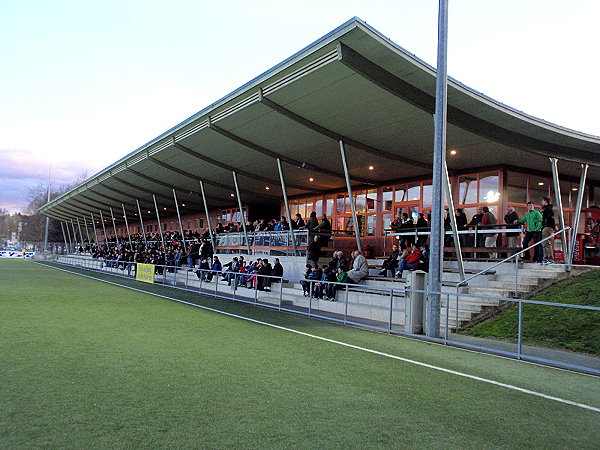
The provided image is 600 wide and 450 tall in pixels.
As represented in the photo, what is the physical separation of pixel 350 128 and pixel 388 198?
817 cm

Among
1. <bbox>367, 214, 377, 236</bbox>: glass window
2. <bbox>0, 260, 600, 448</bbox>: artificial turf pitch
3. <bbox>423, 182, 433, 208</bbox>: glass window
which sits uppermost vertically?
<bbox>423, 182, 433, 208</bbox>: glass window

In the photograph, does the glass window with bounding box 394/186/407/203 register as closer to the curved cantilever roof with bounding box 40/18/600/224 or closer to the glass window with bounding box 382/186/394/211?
the glass window with bounding box 382/186/394/211

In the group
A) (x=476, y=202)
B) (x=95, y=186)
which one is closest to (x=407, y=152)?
(x=476, y=202)

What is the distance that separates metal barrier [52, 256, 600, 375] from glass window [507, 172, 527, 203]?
812 centimetres

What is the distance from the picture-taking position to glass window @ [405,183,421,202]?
856 inches

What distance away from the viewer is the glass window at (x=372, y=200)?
2408cm

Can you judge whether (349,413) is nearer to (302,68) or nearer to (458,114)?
(302,68)

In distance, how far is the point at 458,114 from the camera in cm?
1368

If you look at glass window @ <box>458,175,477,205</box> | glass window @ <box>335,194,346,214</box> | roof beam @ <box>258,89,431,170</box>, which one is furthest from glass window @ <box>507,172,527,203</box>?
glass window @ <box>335,194,346,214</box>

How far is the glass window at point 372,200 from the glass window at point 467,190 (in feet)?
16.4

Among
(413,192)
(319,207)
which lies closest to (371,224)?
(413,192)

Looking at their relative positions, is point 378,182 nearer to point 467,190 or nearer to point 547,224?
point 467,190

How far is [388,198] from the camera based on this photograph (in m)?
23.4

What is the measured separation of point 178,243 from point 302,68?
23772 millimetres
